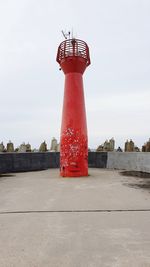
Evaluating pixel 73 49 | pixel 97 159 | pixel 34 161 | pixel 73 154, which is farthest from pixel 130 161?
pixel 73 49

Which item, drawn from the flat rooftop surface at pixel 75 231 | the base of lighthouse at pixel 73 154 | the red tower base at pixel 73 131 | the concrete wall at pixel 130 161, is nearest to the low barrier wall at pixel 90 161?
the concrete wall at pixel 130 161

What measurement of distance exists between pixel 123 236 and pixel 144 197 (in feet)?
12.4

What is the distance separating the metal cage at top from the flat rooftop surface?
28.9 feet

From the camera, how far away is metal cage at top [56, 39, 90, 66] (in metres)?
14.7

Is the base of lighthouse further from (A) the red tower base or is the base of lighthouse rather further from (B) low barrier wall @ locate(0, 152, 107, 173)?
(B) low barrier wall @ locate(0, 152, 107, 173)

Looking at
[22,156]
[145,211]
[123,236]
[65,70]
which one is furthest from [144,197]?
[22,156]

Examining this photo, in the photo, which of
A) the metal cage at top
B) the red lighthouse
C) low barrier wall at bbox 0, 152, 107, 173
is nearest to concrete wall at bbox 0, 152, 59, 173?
low barrier wall at bbox 0, 152, 107, 173

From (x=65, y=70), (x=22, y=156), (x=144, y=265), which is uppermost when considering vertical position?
(x=65, y=70)

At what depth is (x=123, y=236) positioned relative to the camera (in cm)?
452

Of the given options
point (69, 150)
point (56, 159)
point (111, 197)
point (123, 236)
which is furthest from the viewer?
point (56, 159)

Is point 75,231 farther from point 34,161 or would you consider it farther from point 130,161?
point 34,161

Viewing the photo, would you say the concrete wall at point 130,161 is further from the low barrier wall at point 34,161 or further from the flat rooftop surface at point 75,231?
the flat rooftop surface at point 75,231

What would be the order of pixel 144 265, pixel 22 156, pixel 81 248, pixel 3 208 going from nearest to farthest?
pixel 144 265 < pixel 81 248 < pixel 3 208 < pixel 22 156

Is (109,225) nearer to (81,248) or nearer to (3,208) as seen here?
(81,248)
